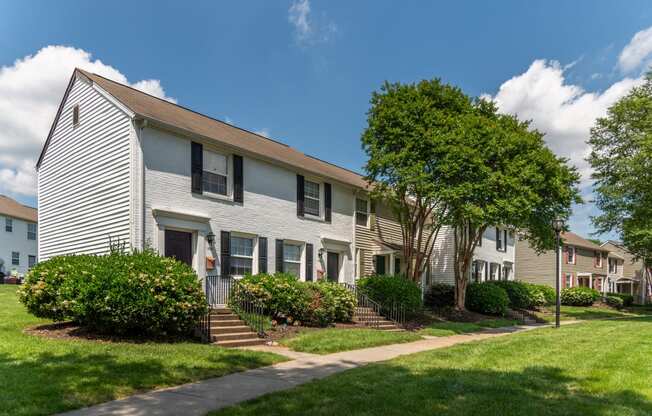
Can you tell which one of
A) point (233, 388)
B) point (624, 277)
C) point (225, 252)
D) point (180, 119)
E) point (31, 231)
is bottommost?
point (624, 277)

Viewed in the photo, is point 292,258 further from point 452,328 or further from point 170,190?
point 452,328

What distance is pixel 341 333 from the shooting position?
12297mm

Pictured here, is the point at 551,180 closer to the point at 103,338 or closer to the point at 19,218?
the point at 103,338

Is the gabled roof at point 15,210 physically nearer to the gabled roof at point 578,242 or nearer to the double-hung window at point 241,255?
the double-hung window at point 241,255

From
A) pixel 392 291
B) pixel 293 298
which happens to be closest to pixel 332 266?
pixel 392 291

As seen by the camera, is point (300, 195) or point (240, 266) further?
point (300, 195)

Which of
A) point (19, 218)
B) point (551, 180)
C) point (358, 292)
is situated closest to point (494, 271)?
point (551, 180)

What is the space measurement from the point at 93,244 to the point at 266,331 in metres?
5.49

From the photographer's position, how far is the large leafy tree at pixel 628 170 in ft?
67.4

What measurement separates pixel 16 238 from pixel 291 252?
3021 cm

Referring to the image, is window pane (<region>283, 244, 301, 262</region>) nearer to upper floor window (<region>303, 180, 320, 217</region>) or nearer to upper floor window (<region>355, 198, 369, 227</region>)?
upper floor window (<region>303, 180, 320, 217</region>)

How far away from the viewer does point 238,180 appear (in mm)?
14695

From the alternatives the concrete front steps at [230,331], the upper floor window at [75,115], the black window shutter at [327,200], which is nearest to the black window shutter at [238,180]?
the concrete front steps at [230,331]

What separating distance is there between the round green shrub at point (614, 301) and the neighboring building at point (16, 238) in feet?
143
